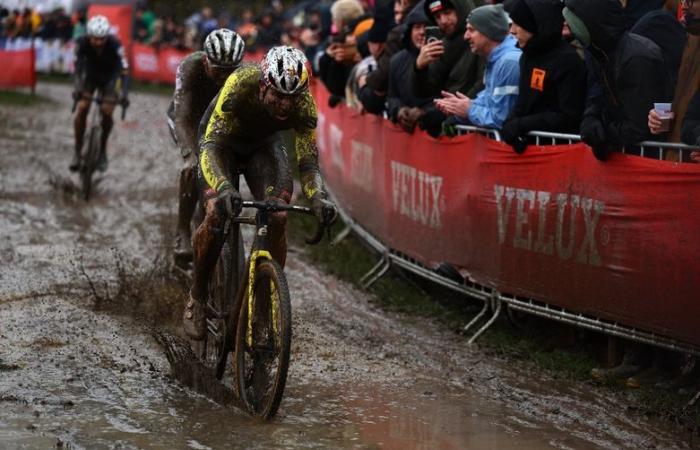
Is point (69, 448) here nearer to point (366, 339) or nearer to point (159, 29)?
point (366, 339)

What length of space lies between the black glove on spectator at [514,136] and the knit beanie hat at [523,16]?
64 cm

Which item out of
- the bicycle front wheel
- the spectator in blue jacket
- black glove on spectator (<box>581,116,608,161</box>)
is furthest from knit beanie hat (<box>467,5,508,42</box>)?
the bicycle front wheel

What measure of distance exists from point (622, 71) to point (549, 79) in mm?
802

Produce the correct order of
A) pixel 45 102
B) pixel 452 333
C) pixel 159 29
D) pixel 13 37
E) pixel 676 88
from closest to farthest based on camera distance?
pixel 676 88, pixel 452 333, pixel 45 102, pixel 13 37, pixel 159 29

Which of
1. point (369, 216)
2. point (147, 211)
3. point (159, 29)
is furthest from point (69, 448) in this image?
point (159, 29)

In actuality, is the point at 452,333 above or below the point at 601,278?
below

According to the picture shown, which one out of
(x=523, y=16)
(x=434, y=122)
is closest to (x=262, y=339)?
(x=523, y=16)

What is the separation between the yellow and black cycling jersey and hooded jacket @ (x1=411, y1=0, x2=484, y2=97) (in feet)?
9.26

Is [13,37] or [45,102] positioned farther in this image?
[13,37]

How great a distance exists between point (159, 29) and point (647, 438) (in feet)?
113

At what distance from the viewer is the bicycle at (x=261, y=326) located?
686 centimetres

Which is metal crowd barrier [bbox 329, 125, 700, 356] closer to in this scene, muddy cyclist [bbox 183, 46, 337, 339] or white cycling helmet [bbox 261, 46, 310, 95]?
muddy cyclist [bbox 183, 46, 337, 339]

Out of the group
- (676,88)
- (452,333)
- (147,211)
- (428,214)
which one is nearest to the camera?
(676,88)

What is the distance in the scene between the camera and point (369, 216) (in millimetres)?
12555
